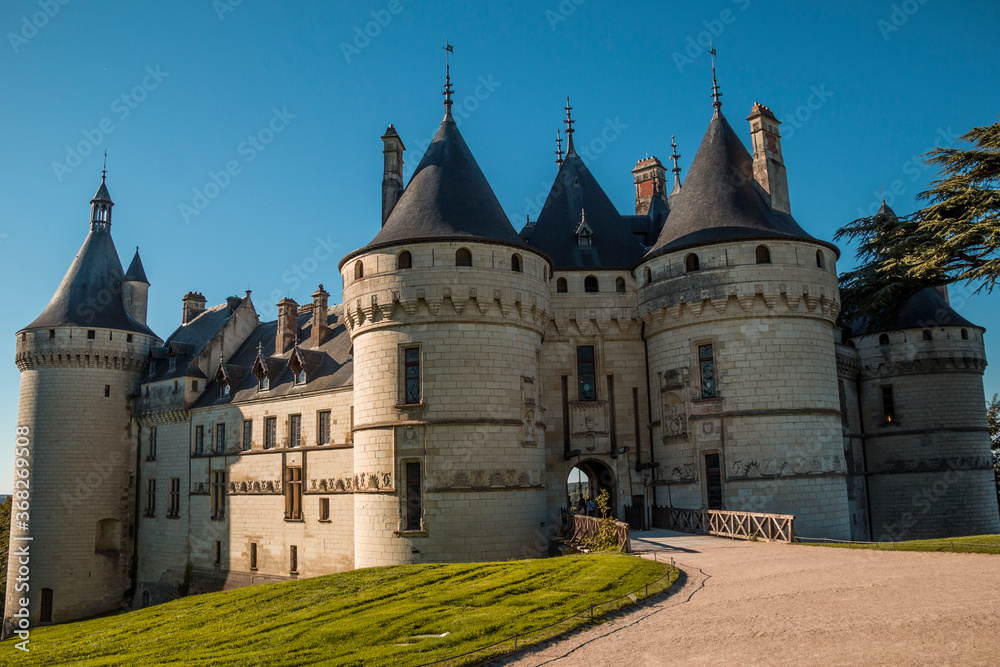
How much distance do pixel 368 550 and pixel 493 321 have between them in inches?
292

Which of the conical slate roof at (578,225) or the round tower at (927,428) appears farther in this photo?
the round tower at (927,428)

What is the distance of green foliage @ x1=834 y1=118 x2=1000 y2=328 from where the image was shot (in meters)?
21.1

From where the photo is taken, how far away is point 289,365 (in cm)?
3119

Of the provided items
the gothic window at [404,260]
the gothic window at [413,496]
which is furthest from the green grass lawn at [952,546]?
the gothic window at [404,260]

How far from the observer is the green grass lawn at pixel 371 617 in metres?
11.0

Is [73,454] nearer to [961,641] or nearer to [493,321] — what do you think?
[493,321]

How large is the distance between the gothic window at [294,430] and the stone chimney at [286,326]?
5457mm

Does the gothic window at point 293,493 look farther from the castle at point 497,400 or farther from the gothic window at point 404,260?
the gothic window at point 404,260

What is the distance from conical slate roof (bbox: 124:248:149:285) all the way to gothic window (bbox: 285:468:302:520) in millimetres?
16956

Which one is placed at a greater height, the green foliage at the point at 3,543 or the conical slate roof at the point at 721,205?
the conical slate roof at the point at 721,205

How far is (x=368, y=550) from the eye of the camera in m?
21.5

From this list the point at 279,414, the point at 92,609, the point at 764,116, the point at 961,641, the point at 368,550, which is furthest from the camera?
the point at 92,609

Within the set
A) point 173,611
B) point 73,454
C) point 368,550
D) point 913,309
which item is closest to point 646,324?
point 368,550

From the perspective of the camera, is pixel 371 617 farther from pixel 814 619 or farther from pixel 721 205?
pixel 721 205
